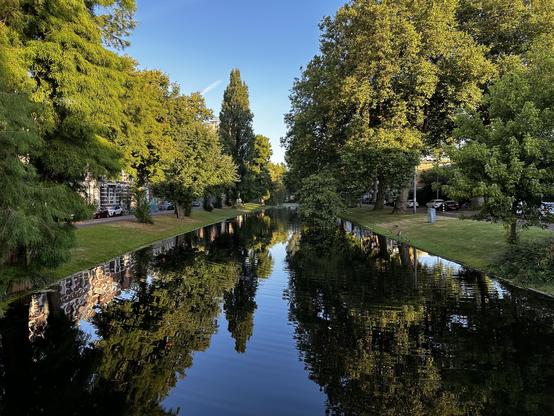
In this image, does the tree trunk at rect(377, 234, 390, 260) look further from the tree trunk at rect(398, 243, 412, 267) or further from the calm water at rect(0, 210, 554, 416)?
the calm water at rect(0, 210, 554, 416)

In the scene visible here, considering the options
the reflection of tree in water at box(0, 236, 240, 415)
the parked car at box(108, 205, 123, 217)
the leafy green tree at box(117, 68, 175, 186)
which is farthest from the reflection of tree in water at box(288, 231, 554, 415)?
the parked car at box(108, 205, 123, 217)

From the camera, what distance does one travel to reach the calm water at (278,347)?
18.7ft

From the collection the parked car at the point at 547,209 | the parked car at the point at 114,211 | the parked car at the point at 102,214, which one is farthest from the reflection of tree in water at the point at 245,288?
the parked car at the point at 114,211

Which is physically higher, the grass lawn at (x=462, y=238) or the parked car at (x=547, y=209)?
the parked car at (x=547, y=209)

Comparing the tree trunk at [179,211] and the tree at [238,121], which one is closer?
the tree trunk at [179,211]

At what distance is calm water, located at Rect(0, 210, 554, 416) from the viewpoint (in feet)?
18.7

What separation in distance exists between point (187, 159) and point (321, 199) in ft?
44.1

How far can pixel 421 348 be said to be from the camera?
7582 millimetres

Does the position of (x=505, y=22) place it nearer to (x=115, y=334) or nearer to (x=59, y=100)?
(x=59, y=100)

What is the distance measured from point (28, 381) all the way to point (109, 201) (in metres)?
48.0

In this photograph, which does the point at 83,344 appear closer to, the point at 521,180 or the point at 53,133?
the point at 53,133

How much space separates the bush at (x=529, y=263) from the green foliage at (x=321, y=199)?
1812 cm

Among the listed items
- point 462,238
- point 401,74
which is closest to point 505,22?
point 401,74

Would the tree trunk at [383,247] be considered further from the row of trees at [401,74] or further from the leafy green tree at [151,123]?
the leafy green tree at [151,123]
